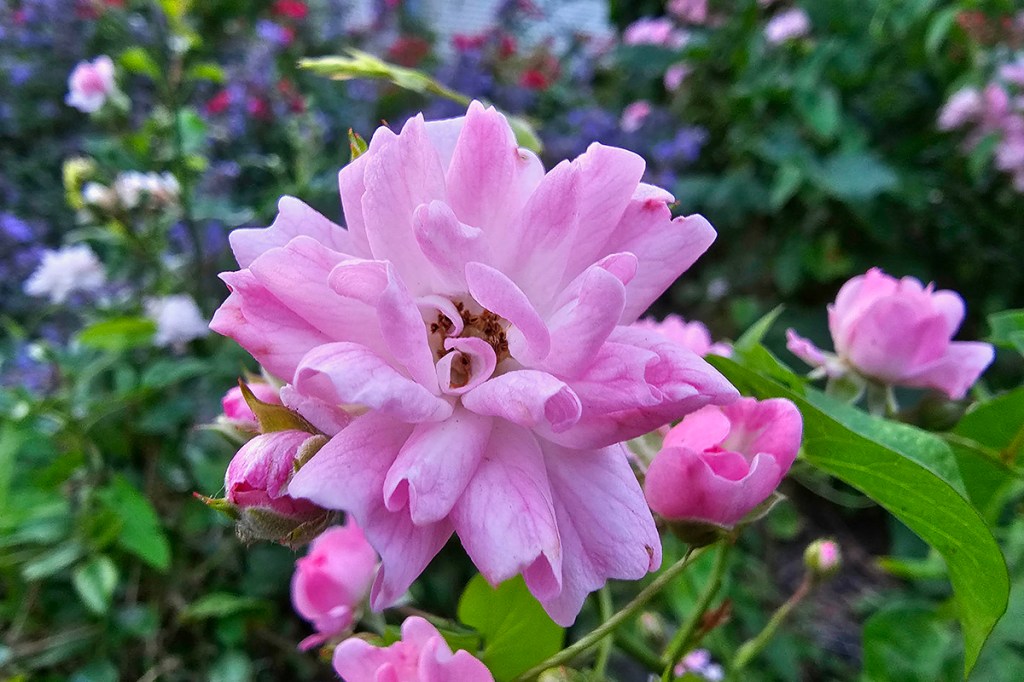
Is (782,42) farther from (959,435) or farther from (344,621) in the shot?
(344,621)

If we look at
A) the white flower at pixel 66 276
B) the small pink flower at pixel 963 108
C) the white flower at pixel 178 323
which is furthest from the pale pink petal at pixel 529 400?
the small pink flower at pixel 963 108

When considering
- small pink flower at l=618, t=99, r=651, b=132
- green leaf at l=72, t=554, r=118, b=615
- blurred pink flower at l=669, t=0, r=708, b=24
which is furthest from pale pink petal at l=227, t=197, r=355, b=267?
blurred pink flower at l=669, t=0, r=708, b=24

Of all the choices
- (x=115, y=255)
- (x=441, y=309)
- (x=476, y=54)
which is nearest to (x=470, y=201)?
(x=441, y=309)

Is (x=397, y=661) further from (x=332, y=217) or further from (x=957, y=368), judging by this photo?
(x=332, y=217)

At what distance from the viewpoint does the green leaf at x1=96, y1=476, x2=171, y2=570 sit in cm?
54

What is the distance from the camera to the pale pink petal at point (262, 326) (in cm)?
19

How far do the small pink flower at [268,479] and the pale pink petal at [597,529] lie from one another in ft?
0.23

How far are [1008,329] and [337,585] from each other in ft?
1.18

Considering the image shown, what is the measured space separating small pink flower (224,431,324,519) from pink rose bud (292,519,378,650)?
Answer: 126 millimetres

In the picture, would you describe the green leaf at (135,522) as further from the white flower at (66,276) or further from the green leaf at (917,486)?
the green leaf at (917,486)

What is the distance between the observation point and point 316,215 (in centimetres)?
22

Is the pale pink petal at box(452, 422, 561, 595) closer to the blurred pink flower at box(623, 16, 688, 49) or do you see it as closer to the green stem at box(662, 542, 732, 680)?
the green stem at box(662, 542, 732, 680)

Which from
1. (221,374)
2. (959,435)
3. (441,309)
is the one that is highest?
(441,309)

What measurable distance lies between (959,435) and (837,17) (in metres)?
0.93
